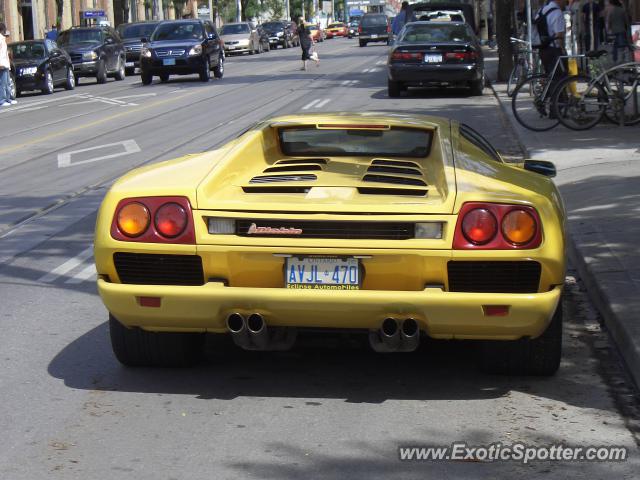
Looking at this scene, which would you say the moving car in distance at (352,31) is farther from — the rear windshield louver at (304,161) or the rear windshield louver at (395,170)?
the rear windshield louver at (395,170)

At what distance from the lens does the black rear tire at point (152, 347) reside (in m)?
6.37

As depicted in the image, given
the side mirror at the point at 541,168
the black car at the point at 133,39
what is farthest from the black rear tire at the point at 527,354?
the black car at the point at 133,39

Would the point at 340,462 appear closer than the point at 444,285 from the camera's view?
Yes

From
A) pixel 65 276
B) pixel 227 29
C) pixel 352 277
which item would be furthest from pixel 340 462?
pixel 227 29

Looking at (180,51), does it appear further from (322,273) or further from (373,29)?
(373,29)

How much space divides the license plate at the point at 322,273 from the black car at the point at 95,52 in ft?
121

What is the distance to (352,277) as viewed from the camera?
18.5 ft

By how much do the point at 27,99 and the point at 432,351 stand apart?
30.2 m

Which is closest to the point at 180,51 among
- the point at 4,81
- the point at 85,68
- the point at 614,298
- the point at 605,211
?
the point at 85,68

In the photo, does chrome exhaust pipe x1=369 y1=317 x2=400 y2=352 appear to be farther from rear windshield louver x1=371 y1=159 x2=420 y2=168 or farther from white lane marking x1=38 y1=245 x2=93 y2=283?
white lane marking x1=38 y1=245 x2=93 y2=283

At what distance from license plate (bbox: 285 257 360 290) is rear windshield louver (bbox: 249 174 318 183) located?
621mm

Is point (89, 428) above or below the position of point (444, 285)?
below

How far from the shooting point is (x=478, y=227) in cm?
565

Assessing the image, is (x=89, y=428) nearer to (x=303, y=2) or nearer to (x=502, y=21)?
(x=502, y=21)
